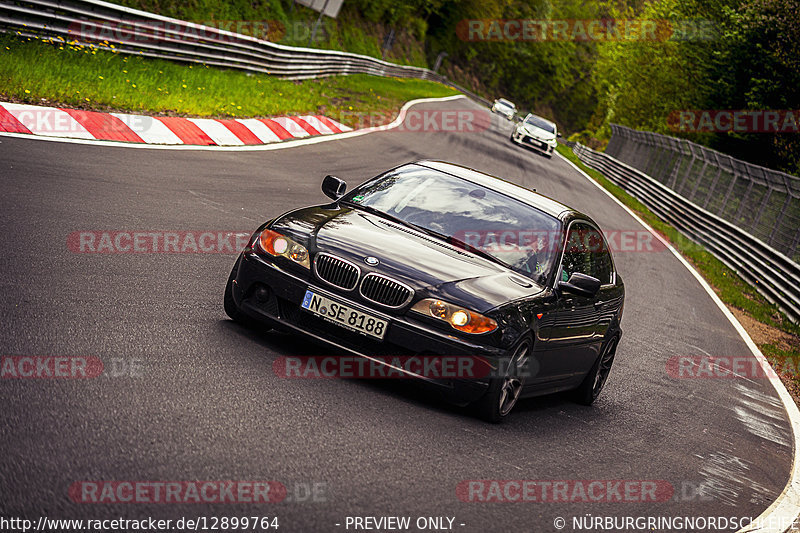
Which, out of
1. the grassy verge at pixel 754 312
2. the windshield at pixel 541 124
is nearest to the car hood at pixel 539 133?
the windshield at pixel 541 124

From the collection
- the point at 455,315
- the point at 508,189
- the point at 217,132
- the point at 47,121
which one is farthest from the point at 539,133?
the point at 455,315

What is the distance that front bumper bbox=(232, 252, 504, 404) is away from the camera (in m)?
6.14

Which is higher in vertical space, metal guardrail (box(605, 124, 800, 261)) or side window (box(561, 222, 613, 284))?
side window (box(561, 222, 613, 284))

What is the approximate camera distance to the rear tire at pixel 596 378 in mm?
8219

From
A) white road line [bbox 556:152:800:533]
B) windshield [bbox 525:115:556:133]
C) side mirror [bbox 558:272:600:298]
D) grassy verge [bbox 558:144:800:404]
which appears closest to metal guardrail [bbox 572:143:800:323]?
grassy verge [bbox 558:144:800:404]

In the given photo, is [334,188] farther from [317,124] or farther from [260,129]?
[317,124]

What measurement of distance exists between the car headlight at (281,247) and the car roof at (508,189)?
71.7 inches

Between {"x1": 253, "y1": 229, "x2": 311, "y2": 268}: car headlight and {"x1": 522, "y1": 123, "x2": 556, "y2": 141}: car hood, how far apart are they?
36.2 metres

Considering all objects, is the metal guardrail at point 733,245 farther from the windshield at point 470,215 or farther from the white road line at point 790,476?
the windshield at point 470,215

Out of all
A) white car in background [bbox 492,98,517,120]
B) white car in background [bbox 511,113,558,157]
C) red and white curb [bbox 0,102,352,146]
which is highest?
red and white curb [bbox 0,102,352,146]

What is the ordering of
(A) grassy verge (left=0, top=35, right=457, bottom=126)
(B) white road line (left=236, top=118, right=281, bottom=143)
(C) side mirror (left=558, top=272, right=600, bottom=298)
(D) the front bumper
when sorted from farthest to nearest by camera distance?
(B) white road line (left=236, top=118, right=281, bottom=143)
(A) grassy verge (left=0, top=35, right=457, bottom=126)
(C) side mirror (left=558, top=272, right=600, bottom=298)
(D) the front bumper

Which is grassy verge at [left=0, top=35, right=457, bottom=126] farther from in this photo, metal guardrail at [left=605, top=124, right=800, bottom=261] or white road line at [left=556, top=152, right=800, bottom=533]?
metal guardrail at [left=605, top=124, right=800, bottom=261]

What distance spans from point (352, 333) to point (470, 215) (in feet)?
5.38

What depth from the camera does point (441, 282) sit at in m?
6.32
